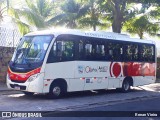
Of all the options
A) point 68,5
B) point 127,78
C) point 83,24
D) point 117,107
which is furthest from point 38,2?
point 117,107

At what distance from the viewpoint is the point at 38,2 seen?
32719mm

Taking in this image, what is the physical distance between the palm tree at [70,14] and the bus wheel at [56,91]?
51.9 feet

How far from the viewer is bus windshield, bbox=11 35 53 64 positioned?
1390cm

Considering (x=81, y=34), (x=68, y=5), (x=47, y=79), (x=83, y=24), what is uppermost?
(x=68, y=5)

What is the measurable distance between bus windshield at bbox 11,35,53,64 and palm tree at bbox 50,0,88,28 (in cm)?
1532

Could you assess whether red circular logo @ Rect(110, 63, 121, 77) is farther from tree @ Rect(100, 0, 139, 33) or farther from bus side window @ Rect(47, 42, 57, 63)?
tree @ Rect(100, 0, 139, 33)

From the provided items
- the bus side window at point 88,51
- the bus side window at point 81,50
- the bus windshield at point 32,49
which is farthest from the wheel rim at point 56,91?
the bus side window at point 88,51

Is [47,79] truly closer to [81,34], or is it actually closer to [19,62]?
[19,62]

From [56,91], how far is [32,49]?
80.0 inches

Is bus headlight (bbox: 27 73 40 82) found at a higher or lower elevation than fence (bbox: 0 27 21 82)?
lower

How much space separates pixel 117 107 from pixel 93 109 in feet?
3.85

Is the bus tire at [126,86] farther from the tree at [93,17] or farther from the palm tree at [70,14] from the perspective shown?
the palm tree at [70,14]

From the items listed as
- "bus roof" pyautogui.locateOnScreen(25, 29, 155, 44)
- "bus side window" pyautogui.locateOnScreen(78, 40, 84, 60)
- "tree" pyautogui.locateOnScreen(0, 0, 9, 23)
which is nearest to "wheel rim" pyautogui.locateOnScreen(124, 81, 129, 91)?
"bus roof" pyautogui.locateOnScreen(25, 29, 155, 44)

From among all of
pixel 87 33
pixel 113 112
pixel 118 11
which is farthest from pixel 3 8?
pixel 113 112
